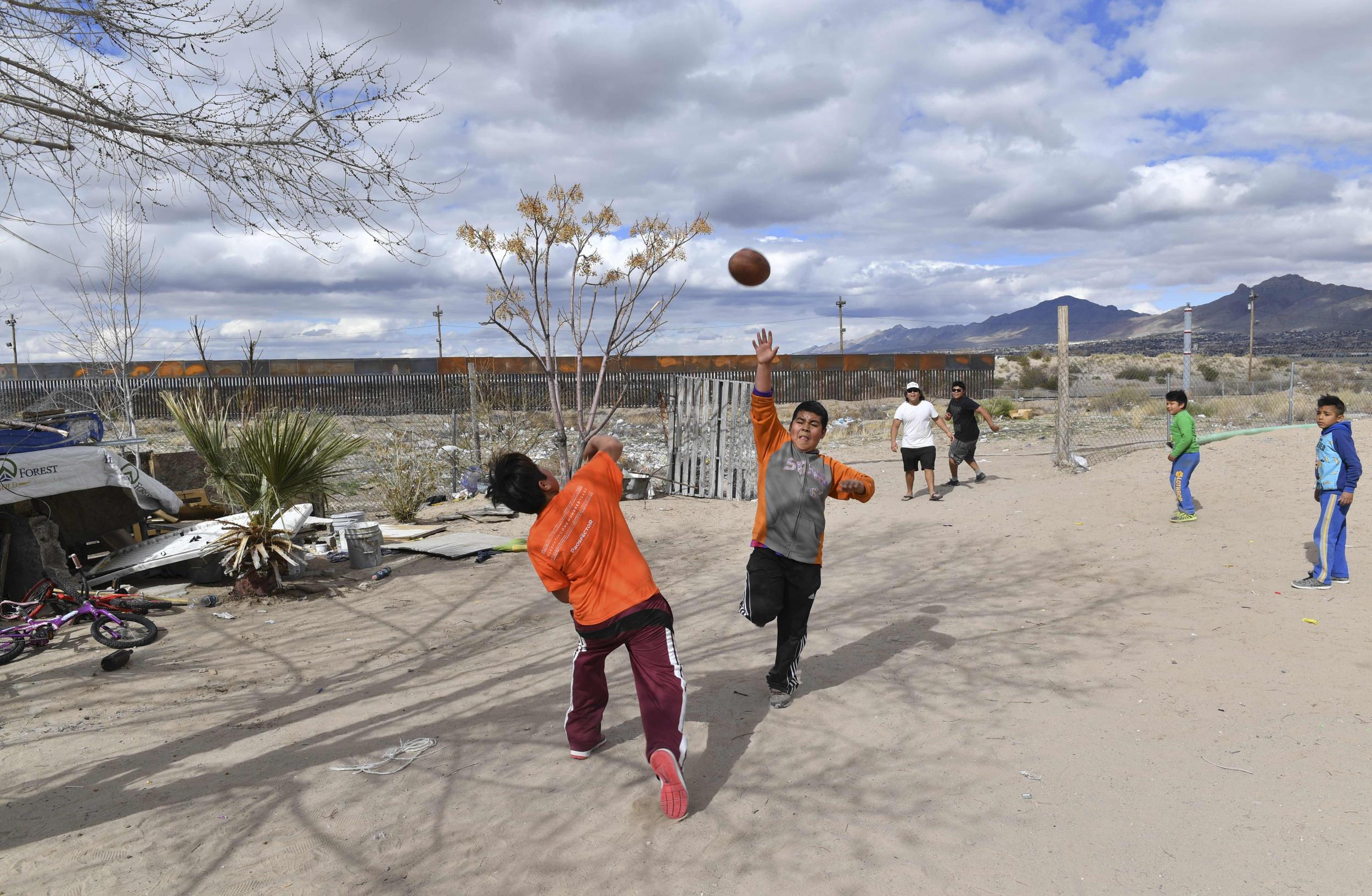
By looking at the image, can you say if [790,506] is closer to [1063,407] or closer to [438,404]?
[1063,407]

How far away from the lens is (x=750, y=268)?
18.9ft

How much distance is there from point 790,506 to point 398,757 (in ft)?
7.33

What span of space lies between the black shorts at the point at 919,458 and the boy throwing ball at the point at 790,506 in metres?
7.09

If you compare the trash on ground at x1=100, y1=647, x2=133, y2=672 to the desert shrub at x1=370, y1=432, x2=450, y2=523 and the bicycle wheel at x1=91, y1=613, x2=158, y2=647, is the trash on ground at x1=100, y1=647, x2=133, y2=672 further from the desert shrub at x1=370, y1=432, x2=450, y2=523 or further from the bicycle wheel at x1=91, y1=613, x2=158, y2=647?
the desert shrub at x1=370, y1=432, x2=450, y2=523

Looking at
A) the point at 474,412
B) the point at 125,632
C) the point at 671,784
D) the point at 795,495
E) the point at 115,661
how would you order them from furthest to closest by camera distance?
the point at 474,412 < the point at 125,632 < the point at 115,661 < the point at 795,495 < the point at 671,784

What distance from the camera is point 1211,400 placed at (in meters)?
25.1

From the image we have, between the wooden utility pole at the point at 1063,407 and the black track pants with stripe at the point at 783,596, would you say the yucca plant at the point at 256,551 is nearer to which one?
the black track pants with stripe at the point at 783,596

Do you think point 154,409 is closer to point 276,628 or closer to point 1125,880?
point 276,628

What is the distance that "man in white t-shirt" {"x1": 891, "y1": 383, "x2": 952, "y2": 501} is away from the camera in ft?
36.4

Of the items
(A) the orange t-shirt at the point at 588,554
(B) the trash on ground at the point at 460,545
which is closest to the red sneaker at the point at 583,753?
(A) the orange t-shirt at the point at 588,554

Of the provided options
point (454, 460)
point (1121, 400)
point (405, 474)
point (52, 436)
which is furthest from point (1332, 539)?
point (1121, 400)

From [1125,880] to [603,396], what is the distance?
2861cm

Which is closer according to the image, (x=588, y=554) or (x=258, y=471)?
(x=588, y=554)

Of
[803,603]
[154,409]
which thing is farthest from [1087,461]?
[154,409]
